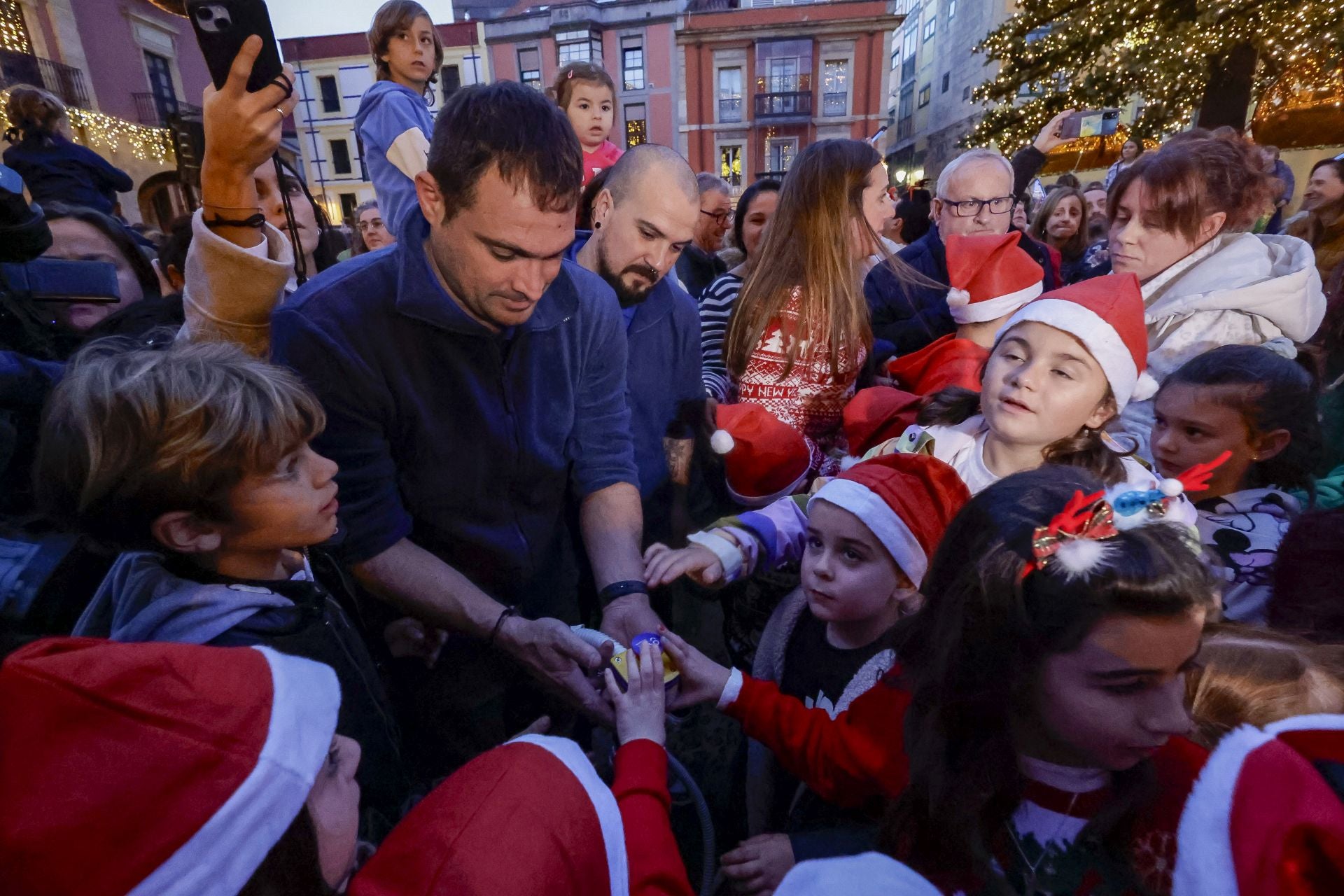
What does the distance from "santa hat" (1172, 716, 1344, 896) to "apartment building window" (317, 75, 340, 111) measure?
35.0 metres

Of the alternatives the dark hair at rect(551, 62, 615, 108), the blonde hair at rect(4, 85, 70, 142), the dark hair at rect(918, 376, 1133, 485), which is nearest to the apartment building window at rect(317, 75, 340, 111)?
the blonde hair at rect(4, 85, 70, 142)

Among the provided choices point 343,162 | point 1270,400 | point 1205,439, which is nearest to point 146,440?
point 1205,439

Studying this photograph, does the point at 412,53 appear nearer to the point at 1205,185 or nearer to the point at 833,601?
the point at 833,601

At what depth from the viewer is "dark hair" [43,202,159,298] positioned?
2074 millimetres

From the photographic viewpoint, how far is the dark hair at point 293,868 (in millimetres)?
782

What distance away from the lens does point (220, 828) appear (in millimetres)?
703

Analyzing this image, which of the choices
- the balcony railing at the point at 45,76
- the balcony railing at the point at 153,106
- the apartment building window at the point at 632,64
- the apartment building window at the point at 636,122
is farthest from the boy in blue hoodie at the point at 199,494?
the apartment building window at the point at 632,64

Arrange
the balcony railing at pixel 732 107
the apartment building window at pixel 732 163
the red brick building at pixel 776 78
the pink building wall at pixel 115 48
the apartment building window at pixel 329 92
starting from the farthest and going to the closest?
the apartment building window at pixel 329 92, the apartment building window at pixel 732 163, the balcony railing at pixel 732 107, the red brick building at pixel 776 78, the pink building wall at pixel 115 48

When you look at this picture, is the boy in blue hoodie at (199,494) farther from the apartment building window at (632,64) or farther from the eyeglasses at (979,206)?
the apartment building window at (632,64)

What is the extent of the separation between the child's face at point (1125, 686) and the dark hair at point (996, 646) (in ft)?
0.08

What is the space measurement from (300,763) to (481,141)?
52.4 inches

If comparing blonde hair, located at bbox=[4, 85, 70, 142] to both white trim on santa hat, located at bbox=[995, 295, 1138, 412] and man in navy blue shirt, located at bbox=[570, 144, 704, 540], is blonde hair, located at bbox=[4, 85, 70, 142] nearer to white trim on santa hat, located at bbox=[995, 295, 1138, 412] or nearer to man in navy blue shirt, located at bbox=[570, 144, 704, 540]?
man in navy blue shirt, located at bbox=[570, 144, 704, 540]

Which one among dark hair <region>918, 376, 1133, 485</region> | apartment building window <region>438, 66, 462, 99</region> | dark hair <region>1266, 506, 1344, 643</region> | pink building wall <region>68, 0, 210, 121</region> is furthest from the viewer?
apartment building window <region>438, 66, 462, 99</region>

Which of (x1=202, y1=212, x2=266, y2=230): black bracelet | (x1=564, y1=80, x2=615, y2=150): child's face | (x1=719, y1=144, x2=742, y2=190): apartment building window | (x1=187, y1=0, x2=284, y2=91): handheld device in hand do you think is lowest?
(x1=202, y1=212, x2=266, y2=230): black bracelet
